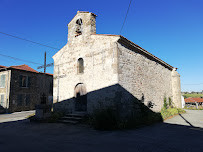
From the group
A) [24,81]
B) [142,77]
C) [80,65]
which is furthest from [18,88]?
[142,77]

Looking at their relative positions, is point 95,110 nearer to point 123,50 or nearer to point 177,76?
point 123,50

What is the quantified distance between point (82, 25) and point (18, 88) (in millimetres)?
13003

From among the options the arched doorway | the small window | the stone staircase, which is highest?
the small window

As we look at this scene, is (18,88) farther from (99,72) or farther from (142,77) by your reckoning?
(142,77)

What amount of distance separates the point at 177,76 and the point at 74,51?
44.1ft

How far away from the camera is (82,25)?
10523mm

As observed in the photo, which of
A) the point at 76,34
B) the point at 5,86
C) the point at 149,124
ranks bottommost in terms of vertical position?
the point at 149,124

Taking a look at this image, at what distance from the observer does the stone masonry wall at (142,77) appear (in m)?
8.74

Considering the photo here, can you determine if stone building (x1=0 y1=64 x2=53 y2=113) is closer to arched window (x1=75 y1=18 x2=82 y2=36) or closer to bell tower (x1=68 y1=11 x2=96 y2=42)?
bell tower (x1=68 y1=11 x2=96 y2=42)

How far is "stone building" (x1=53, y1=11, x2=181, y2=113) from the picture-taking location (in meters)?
8.38

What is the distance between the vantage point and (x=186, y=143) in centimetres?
487

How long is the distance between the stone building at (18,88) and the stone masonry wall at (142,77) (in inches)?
425

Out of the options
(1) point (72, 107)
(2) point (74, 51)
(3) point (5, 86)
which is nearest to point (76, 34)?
(2) point (74, 51)

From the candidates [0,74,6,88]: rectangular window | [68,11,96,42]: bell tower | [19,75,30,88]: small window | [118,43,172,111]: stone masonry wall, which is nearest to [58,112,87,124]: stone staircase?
[118,43,172,111]: stone masonry wall
